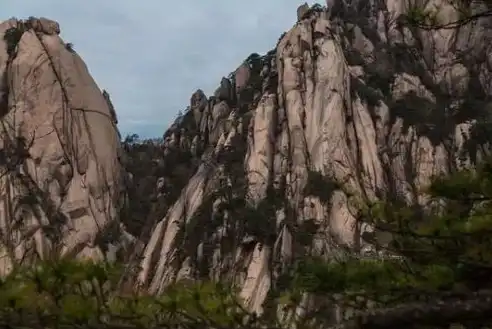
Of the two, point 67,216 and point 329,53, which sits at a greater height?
point 329,53

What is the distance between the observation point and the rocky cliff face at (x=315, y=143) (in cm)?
3061

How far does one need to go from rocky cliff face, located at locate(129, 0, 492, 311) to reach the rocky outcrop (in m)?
3.26

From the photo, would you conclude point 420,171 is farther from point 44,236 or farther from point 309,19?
point 44,236

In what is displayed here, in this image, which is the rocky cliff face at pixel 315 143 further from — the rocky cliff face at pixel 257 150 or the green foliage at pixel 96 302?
the green foliage at pixel 96 302

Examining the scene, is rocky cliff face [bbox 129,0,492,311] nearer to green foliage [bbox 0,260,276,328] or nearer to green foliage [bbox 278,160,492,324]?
green foliage [bbox 278,160,492,324]

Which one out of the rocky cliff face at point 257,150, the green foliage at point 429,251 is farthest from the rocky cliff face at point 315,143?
the green foliage at point 429,251

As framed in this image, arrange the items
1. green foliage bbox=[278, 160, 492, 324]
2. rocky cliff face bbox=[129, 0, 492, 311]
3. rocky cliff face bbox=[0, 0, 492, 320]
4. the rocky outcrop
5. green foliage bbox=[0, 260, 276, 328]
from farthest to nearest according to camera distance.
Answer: the rocky outcrop < rocky cliff face bbox=[0, 0, 492, 320] < rocky cliff face bbox=[129, 0, 492, 311] < green foliage bbox=[278, 160, 492, 324] < green foliage bbox=[0, 260, 276, 328]

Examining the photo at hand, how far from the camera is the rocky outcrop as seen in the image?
31719 millimetres

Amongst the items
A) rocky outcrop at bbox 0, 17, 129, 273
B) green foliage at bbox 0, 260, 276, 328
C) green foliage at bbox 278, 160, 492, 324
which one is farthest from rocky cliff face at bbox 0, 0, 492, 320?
green foliage at bbox 0, 260, 276, 328

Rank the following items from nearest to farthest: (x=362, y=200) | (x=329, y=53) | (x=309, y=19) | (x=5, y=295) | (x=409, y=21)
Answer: (x=5, y=295)
(x=409, y=21)
(x=362, y=200)
(x=329, y=53)
(x=309, y=19)

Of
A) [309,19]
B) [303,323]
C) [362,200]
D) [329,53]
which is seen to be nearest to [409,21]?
[362,200]

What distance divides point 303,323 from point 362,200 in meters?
0.84

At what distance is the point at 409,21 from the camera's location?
403 centimetres

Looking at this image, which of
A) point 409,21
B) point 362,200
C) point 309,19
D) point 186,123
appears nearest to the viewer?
point 409,21
